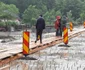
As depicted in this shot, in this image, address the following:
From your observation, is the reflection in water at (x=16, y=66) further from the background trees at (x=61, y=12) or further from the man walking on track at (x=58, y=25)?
the background trees at (x=61, y=12)

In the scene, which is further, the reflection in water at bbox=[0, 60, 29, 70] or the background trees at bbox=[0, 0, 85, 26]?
the background trees at bbox=[0, 0, 85, 26]

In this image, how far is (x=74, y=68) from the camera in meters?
10.1

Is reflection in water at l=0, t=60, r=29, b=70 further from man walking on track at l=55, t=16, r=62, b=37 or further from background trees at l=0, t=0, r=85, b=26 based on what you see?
background trees at l=0, t=0, r=85, b=26

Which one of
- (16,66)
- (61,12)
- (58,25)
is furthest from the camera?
(61,12)

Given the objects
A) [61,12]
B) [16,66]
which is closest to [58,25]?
[16,66]

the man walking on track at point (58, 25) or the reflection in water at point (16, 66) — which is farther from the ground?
the man walking on track at point (58, 25)

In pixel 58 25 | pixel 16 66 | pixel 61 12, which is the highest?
pixel 61 12

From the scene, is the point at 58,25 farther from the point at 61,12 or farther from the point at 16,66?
the point at 61,12

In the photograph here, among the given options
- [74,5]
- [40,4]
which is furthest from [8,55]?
[40,4]

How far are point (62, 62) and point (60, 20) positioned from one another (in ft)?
41.7

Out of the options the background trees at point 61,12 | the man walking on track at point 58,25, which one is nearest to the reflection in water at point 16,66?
the man walking on track at point 58,25

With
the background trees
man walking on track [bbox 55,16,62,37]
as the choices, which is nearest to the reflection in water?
man walking on track [bbox 55,16,62,37]

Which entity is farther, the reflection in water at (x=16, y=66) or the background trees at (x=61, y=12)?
the background trees at (x=61, y=12)

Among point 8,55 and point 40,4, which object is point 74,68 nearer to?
point 8,55
